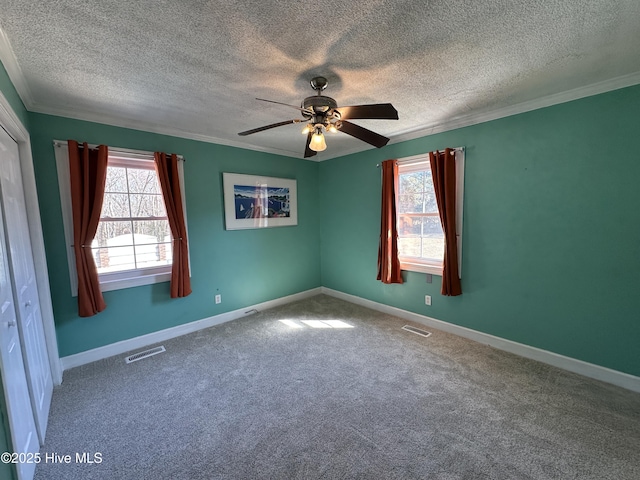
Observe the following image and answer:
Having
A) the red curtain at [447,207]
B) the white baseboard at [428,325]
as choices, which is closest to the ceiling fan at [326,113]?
the red curtain at [447,207]

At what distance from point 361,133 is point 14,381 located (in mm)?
2612

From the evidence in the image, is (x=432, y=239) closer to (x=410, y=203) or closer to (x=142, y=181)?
(x=410, y=203)

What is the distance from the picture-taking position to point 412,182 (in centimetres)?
337

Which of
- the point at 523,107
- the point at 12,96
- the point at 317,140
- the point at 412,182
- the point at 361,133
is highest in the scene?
the point at 523,107

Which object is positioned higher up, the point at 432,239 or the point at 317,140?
the point at 317,140

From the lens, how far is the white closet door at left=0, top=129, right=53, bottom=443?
5.27ft

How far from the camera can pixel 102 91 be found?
6.74ft

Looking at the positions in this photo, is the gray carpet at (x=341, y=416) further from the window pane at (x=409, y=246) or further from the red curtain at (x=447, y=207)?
the window pane at (x=409, y=246)

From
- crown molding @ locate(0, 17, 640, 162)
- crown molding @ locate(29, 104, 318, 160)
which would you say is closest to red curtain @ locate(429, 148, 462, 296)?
crown molding @ locate(0, 17, 640, 162)

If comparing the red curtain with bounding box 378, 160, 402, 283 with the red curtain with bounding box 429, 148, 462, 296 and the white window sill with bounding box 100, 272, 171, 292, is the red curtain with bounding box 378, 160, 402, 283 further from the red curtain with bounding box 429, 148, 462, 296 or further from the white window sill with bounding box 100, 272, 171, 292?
the white window sill with bounding box 100, 272, 171, 292

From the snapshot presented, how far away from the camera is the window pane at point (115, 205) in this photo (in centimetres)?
266

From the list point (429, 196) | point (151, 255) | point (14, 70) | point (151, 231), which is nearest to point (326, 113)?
point (429, 196)

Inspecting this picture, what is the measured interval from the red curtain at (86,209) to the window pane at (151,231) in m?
0.41

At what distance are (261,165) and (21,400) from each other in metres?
3.16
